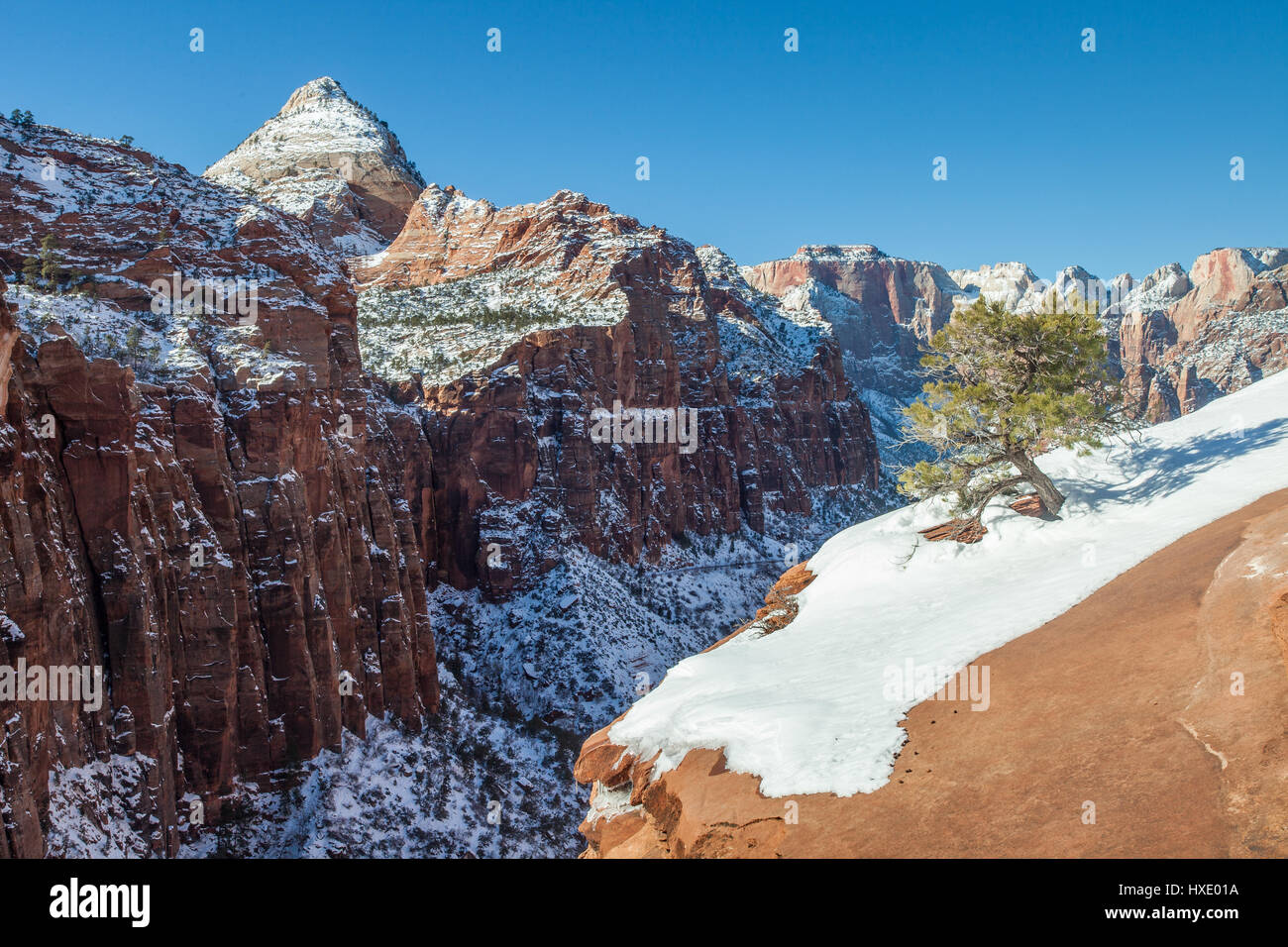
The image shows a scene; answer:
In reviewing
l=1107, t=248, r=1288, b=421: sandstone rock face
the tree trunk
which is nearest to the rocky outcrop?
the tree trunk

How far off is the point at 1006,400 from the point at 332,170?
111545mm

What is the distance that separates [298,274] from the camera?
4191cm

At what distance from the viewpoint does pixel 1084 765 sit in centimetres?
774

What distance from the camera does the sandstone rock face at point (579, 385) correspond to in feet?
212

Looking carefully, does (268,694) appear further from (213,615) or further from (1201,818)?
(1201,818)

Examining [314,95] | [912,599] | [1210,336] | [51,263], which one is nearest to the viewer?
[912,599]

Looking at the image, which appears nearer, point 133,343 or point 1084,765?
point 1084,765

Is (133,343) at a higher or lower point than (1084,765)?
higher

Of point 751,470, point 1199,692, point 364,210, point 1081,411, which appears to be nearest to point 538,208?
point 364,210

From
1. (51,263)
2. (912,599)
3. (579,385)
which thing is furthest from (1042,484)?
(579,385)

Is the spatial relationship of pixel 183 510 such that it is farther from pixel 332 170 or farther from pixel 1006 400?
pixel 332 170

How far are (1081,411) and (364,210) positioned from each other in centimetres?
10959

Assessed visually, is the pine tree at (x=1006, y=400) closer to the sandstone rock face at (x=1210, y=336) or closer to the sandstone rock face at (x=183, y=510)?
the sandstone rock face at (x=183, y=510)

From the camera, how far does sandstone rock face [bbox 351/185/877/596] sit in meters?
64.5
